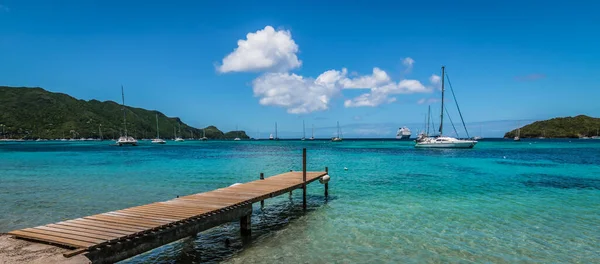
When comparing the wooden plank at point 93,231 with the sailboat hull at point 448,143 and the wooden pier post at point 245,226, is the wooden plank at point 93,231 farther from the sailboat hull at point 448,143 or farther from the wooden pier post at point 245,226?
the sailboat hull at point 448,143

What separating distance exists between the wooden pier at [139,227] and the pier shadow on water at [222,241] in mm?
787

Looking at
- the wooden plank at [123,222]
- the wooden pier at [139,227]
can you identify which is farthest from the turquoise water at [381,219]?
the wooden plank at [123,222]

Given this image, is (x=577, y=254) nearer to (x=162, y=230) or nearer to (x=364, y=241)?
(x=364, y=241)

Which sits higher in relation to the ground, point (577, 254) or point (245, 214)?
point (245, 214)

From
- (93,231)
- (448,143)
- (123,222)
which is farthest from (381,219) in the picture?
(448,143)

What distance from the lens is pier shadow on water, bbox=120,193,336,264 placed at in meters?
10.2

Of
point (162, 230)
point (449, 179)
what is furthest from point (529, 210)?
point (162, 230)

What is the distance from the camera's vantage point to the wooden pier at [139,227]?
280 inches

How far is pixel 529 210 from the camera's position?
53.9ft

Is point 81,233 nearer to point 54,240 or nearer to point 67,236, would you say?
point 67,236

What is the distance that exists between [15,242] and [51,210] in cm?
1131

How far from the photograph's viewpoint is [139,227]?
8.30 meters

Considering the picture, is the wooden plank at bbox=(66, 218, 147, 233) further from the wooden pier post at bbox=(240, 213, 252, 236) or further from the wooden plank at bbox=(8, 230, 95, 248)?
the wooden pier post at bbox=(240, 213, 252, 236)

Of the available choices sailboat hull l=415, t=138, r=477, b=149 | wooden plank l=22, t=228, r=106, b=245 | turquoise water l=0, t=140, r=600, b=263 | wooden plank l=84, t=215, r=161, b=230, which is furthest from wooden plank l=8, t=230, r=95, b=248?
sailboat hull l=415, t=138, r=477, b=149
